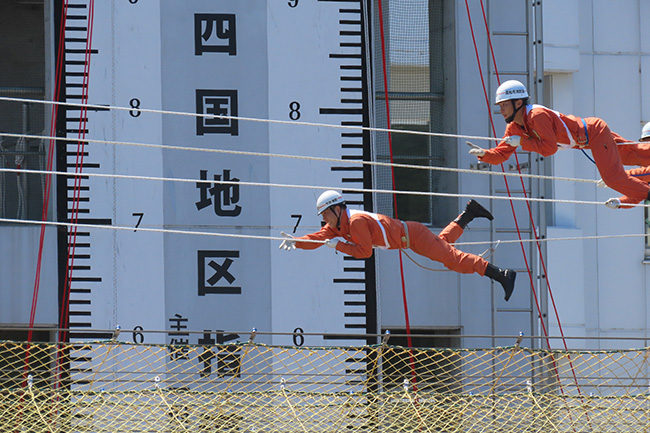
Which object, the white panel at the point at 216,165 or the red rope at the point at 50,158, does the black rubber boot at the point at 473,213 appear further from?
the red rope at the point at 50,158

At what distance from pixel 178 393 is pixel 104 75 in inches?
89.8

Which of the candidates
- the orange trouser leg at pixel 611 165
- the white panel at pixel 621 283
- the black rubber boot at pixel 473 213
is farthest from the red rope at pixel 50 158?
the white panel at pixel 621 283

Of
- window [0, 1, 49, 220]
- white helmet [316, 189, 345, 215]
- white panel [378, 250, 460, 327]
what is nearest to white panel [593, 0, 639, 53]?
white panel [378, 250, 460, 327]

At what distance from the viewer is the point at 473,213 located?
679 cm

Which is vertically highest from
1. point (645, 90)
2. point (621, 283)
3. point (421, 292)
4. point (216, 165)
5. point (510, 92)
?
point (645, 90)

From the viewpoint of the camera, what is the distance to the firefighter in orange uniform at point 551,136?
6.16 m

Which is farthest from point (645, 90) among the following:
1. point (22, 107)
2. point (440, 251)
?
point (22, 107)

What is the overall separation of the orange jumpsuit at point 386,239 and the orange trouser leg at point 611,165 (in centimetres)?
89

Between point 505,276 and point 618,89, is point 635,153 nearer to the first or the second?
point 505,276

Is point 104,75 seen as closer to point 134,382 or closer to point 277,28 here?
point 277,28

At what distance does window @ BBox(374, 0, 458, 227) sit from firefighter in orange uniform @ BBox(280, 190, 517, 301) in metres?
1.92

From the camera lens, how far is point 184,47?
301 inches

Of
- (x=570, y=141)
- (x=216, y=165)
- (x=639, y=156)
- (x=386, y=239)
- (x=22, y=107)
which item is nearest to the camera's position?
(x=570, y=141)

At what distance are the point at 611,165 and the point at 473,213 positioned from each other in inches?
36.3
